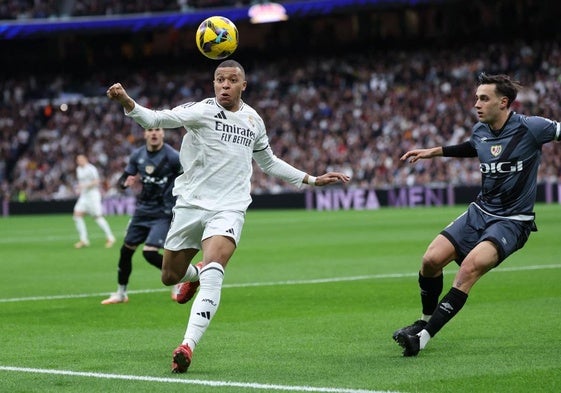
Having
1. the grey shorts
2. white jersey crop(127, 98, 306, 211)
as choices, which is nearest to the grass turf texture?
the grey shorts

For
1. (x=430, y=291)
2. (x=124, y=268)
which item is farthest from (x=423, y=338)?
(x=124, y=268)

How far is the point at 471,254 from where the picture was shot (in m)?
9.07

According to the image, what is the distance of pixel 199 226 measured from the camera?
921 centimetres

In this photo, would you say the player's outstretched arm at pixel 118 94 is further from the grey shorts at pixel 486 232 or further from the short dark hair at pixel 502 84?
the short dark hair at pixel 502 84

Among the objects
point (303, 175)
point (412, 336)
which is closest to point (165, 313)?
point (303, 175)

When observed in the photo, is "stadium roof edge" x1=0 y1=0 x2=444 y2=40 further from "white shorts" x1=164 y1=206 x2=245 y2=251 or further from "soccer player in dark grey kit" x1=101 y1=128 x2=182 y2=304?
"white shorts" x1=164 y1=206 x2=245 y2=251

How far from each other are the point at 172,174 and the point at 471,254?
6.23 m

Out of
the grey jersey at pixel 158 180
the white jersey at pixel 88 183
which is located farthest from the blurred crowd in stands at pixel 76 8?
the grey jersey at pixel 158 180

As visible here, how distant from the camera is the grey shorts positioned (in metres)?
9.11

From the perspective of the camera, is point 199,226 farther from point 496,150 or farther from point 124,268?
point 124,268

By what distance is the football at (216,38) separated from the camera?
32.2 feet

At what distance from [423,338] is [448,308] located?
1.07ft

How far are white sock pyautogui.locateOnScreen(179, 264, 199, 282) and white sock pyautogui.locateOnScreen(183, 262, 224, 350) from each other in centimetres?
130

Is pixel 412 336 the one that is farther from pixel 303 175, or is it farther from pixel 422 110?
pixel 422 110
